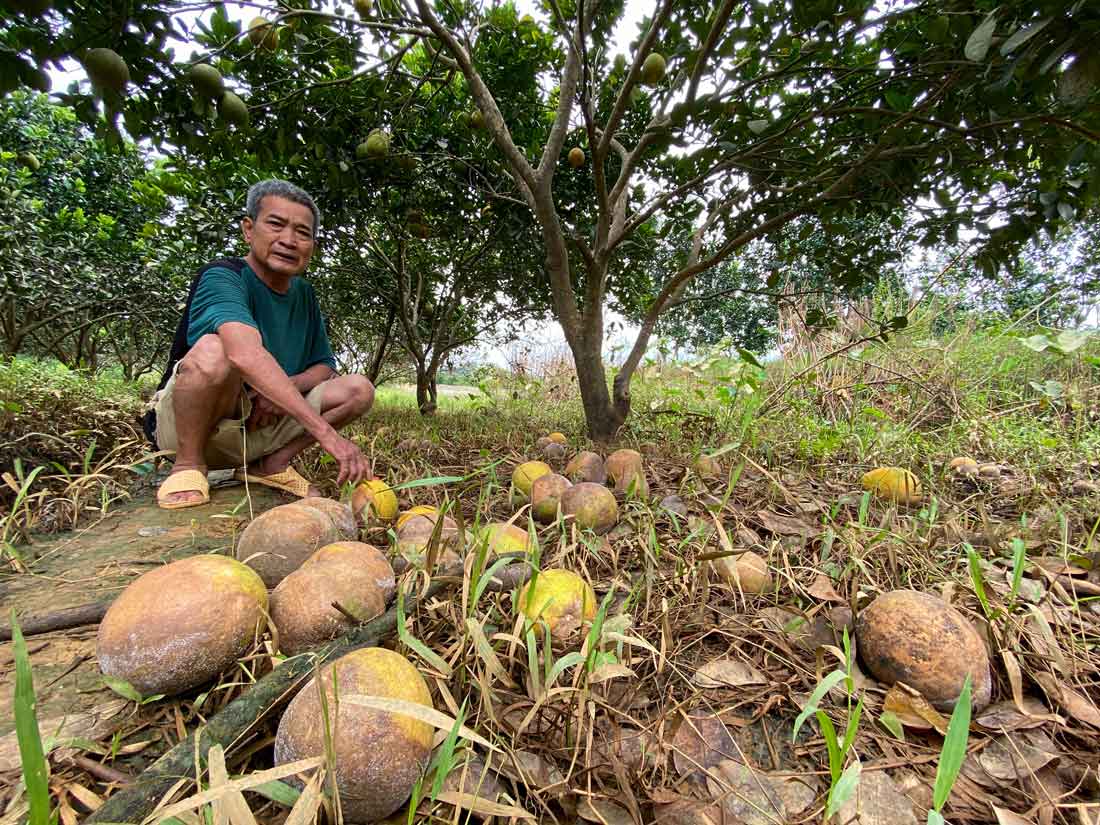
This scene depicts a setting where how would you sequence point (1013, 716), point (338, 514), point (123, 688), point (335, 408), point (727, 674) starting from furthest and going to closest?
1. point (335, 408)
2. point (338, 514)
3. point (727, 674)
4. point (1013, 716)
5. point (123, 688)

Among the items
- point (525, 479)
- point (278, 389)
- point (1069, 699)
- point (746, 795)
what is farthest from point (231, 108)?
point (1069, 699)

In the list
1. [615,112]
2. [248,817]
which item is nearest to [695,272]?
[615,112]

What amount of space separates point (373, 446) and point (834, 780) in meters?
2.63

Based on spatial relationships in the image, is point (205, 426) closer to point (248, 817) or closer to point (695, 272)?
point (248, 817)

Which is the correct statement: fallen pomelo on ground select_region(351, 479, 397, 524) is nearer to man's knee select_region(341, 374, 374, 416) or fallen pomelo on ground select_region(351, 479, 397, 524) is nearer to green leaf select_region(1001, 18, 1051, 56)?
man's knee select_region(341, 374, 374, 416)

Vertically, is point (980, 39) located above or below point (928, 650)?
above

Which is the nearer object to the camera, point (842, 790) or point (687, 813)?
point (842, 790)

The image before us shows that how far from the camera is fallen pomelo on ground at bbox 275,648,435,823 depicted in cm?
70

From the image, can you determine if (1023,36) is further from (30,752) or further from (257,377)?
(257,377)

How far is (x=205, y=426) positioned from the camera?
225 centimetres

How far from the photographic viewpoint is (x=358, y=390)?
2746 millimetres

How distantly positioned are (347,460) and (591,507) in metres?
1.01

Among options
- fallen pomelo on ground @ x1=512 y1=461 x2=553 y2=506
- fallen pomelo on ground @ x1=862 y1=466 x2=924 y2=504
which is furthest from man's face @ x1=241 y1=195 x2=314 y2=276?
fallen pomelo on ground @ x1=862 y1=466 x2=924 y2=504

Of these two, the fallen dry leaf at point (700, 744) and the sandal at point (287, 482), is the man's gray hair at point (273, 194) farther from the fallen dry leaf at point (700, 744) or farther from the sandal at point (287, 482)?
the fallen dry leaf at point (700, 744)
